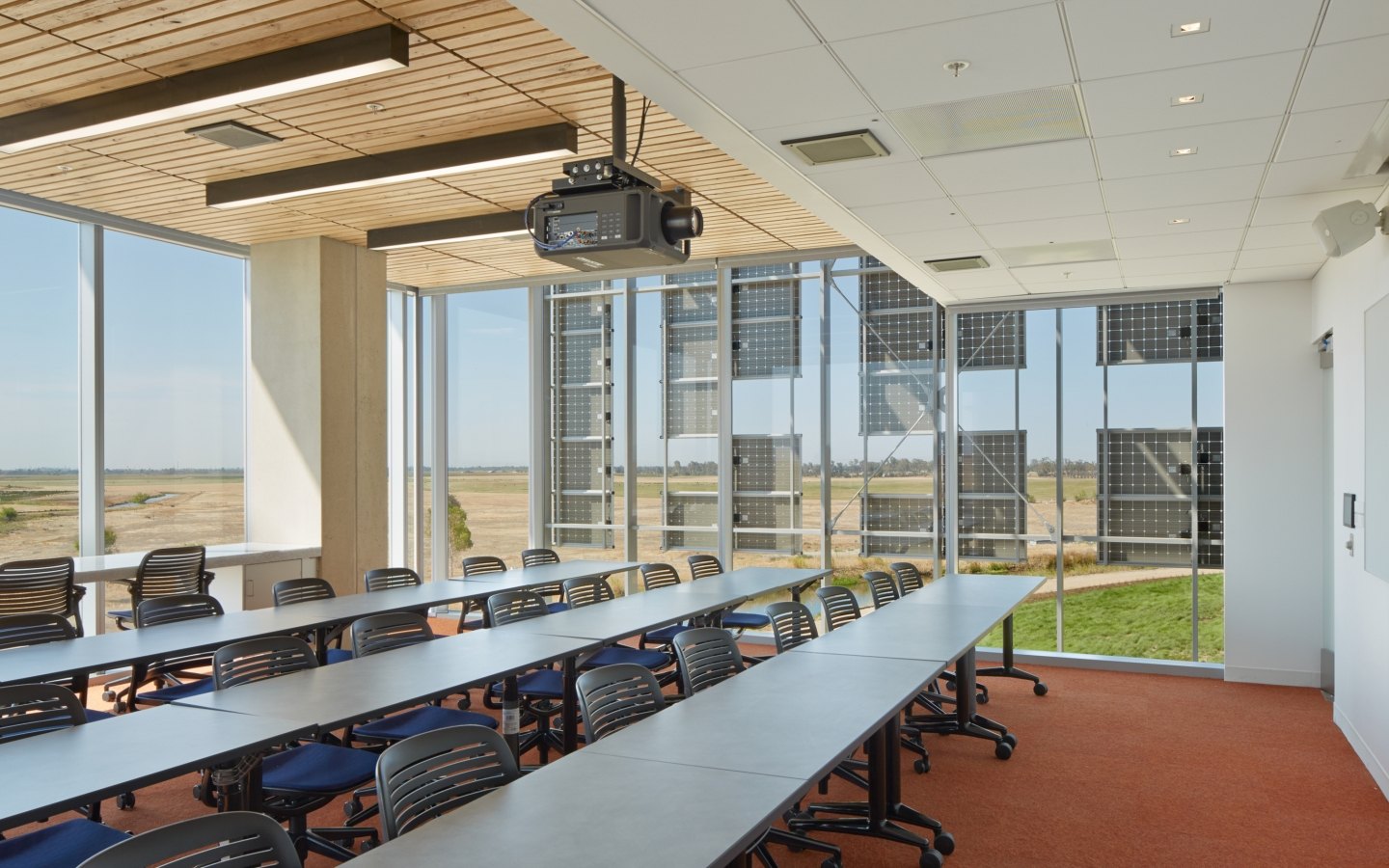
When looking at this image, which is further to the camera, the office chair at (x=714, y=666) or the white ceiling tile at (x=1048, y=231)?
the white ceiling tile at (x=1048, y=231)

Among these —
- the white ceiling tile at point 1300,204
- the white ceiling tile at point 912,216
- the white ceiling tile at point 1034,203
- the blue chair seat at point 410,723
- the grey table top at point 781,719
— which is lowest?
the blue chair seat at point 410,723

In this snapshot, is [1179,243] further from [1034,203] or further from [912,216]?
[912,216]

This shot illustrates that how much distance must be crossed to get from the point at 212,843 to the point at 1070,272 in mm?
6382

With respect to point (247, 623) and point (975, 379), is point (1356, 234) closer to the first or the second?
point (975, 379)

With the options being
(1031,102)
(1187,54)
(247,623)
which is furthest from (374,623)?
(1187,54)

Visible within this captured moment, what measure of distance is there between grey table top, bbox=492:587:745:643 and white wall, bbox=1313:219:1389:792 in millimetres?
3433

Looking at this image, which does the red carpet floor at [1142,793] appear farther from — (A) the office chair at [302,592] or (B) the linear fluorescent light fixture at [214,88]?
(B) the linear fluorescent light fixture at [214,88]

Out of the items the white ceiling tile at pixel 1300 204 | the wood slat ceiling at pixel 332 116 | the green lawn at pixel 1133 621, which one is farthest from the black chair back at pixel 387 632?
the green lawn at pixel 1133 621

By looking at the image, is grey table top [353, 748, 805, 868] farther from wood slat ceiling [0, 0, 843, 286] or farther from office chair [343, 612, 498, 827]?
wood slat ceiling [0, 0, 843, 286]

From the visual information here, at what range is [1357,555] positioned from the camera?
5.54m

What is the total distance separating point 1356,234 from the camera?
4875 mm

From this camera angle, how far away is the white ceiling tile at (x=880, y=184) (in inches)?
182

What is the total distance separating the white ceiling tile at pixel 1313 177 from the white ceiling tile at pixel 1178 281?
2.27 metres

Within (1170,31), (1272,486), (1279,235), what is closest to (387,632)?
(1170,31)
